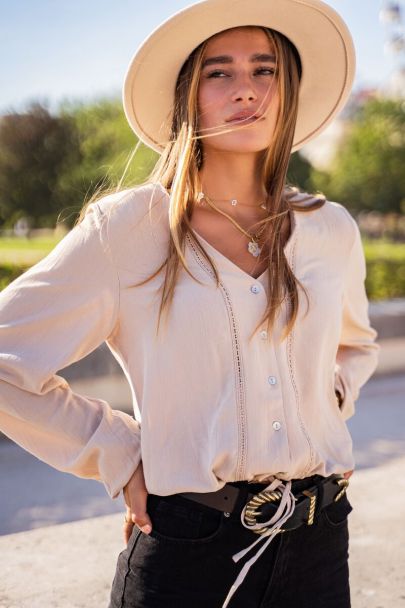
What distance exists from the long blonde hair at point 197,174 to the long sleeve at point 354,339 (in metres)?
0.19

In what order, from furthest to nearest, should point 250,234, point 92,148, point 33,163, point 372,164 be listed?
point 372,164 → point 92,148 → point 33,163 → point 250,234

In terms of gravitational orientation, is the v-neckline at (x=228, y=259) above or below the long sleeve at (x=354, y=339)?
above

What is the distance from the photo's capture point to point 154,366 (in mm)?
1696

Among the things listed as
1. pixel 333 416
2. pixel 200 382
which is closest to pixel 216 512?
pixel 200 382

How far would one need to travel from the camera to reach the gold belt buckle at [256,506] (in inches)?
65.4

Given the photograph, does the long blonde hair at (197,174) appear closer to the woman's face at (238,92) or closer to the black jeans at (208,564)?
the woman's face at (238,92)

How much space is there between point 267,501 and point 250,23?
40.3 inches

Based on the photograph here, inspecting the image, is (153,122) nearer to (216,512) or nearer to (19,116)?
(216,512)

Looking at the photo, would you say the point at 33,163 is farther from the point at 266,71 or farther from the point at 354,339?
the point at 266,71

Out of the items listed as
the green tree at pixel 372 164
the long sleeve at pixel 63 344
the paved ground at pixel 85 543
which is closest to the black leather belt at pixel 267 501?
the long sleeve at pixel 63 344

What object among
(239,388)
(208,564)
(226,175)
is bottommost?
(208,564)

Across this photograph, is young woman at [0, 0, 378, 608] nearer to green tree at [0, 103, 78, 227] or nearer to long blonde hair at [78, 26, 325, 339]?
A: long blonde hair at [78, 26, 325, 339]

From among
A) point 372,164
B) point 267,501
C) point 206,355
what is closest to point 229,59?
point 206,355

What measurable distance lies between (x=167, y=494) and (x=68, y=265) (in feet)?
1.58
